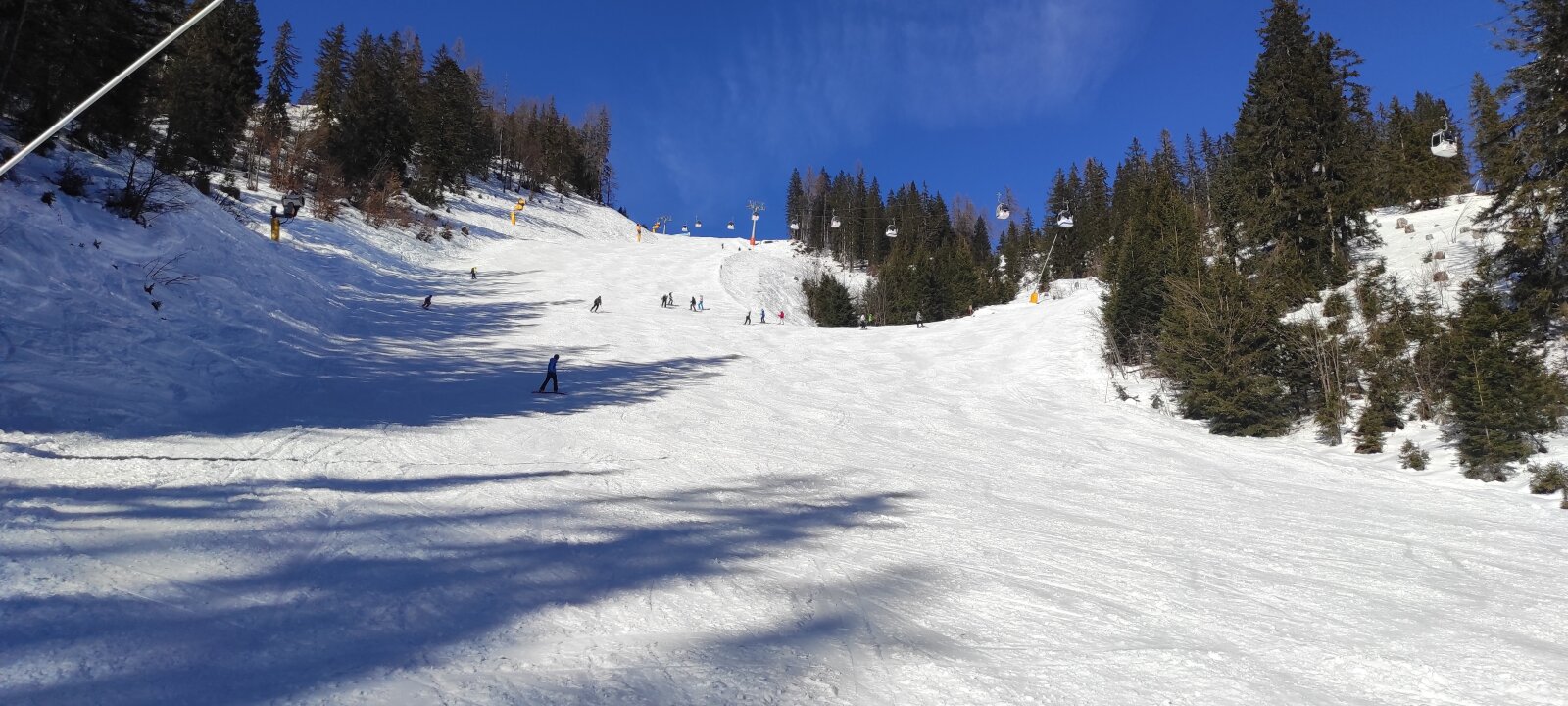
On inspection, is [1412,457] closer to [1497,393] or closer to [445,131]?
[1497,393]

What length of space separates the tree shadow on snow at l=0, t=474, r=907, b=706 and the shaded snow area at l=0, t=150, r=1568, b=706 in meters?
0.03

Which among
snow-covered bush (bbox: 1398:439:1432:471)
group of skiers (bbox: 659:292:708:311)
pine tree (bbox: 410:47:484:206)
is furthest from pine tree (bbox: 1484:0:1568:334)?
pine tree (bbox: 410:47:484:206)

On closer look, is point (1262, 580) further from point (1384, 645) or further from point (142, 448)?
point (142, 448)

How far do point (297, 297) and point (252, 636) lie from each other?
68.6 ft

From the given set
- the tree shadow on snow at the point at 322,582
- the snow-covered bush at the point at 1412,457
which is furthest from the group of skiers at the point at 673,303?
the snow-covered bush at the point at 1412,457

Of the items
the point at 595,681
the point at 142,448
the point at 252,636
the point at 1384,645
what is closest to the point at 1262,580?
the point at 1384,645

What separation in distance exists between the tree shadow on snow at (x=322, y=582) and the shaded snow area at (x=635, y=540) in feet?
0.10

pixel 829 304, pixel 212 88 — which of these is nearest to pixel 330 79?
pixel 212 88

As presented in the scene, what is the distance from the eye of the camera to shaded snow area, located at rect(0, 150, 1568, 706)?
14.0 ft

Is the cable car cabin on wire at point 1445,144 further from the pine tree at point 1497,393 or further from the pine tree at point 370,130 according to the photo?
the pine tree at point 370,130

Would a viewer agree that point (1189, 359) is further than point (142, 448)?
Yes

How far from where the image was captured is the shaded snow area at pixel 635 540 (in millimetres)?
4270

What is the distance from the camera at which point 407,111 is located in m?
53.9

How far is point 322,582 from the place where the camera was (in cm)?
509
